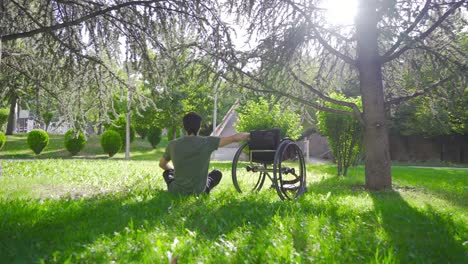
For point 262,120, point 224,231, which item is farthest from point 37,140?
point 224,231

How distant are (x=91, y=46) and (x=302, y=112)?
198 inches

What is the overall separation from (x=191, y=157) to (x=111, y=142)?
22.4 metres

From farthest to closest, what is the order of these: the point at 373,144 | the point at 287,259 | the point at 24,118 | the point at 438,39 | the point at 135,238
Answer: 1. the point at 24,118
2. the point at 438,39
3. the point at 373,144
4. the point at 135,238
5. the point at 287,259

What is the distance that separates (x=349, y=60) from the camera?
8.23m

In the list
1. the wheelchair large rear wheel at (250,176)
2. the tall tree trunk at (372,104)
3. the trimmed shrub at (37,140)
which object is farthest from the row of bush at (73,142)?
the tall tree trunk at (372,104)

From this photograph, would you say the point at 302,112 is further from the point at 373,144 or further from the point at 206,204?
the point at 206,204

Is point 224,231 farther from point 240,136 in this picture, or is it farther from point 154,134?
point 154,134

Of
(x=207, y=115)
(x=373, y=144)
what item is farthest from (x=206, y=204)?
(x=207, y=115)

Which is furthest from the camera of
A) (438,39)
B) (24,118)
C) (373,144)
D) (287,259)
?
(24,118)

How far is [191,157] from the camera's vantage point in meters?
4.93

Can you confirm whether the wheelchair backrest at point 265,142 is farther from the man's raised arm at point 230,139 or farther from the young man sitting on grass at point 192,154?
the man's raised arm at point 230,139

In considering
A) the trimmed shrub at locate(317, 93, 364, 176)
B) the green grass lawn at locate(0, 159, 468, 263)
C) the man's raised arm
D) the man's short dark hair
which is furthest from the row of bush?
the man's raised arm

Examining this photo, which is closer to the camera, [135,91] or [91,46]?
[91,46]

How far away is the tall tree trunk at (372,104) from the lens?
7816 mm
